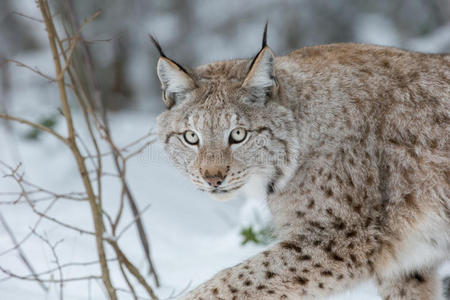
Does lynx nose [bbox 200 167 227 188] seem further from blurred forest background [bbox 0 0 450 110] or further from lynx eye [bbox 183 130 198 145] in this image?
blurred forest background [bbox 0 0 450 110]

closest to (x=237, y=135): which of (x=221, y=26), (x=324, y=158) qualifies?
(x=324, y=158)

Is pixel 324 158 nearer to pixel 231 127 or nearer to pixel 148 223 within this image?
pixel 231 127

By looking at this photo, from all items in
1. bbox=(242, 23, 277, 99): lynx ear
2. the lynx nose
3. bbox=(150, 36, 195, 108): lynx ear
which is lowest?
the lynx nose

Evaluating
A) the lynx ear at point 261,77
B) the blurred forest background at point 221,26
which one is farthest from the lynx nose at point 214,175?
the blurred forest background at point 221,26

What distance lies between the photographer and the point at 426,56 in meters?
3.45

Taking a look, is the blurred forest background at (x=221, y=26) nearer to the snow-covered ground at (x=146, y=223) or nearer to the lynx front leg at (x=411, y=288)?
the snow-covered ground at (x=146, y=223)

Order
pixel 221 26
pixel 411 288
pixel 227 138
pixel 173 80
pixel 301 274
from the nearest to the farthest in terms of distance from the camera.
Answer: pixel 301 274
pixel 227 138
pixel 173 80
pixel 411 288
pixel 221 26

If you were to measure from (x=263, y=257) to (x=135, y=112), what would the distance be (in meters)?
6.53

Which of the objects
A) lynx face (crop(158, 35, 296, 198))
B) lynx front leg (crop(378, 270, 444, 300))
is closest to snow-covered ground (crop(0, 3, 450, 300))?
lynx front leg (crop(378, 270, 444, 300))

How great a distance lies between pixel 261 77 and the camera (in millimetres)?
3170

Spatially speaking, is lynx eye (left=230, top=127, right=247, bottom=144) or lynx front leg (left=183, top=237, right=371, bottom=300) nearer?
lynx front leg (left=183, top=237, right=371, bottom=300)

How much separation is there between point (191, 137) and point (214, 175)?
11.7 inches

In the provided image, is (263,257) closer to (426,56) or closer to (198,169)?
A: (198,169)

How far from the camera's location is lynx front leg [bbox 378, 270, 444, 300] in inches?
138
